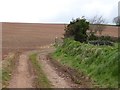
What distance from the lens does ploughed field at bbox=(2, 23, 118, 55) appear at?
63.3 m

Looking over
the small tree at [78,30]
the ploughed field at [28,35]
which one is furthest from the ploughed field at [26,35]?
the small tree at [78,30]

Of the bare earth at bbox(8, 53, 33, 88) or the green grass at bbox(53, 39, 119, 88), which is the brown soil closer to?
the green grass at bbox(53, 39, 119, 88)

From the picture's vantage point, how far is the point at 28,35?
253ft

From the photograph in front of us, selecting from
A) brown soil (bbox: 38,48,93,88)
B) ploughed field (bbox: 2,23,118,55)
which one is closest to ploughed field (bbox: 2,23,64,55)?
ploughed field (bbox: 2,23,118,55)

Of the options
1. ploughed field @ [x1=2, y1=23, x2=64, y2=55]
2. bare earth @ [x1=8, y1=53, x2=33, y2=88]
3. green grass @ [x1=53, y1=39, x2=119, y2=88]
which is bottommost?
ploughed field @ [x1=2, y1=23, x2=64, y2=55]

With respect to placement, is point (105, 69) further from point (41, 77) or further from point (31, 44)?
point (31, 44)

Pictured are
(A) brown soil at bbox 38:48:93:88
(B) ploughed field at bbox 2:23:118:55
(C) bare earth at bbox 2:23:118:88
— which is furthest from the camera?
(B) ploughed field at bbox 2:23:118:55

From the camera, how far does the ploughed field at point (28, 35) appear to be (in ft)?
208

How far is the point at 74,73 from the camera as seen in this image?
22.7m

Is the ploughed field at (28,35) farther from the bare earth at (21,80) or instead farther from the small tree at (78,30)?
the bare earth at (21,80)

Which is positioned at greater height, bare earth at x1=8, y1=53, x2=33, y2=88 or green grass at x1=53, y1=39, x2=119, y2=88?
green grass at x1=53, y1=39, x2=119, y2=88

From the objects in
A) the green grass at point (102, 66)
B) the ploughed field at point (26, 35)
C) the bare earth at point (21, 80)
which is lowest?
the ploughed field at point (26, 35)

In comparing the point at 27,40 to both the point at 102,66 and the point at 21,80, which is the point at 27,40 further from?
the point at 102,66

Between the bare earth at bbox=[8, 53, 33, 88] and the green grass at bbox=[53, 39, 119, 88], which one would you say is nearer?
the green grass at bbox=[53, 39, 119, 88]
